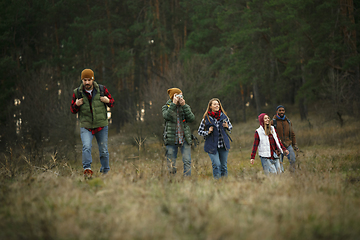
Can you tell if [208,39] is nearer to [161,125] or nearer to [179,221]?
[161,125]

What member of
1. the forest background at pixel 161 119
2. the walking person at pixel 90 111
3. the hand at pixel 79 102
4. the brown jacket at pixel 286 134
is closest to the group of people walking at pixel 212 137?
the forest background at pixel 161 119

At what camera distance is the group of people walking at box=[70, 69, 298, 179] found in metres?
5.24

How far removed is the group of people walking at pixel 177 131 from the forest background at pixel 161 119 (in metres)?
0.40

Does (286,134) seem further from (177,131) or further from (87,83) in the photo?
(87,83)

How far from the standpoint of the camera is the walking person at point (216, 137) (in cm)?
602

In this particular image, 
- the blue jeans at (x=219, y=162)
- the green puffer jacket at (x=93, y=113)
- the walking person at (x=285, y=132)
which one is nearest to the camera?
the green puffer jacket at (x=93, y=113)

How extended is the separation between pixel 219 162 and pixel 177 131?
113 cm

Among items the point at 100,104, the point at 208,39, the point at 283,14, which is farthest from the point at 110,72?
the point at 100,104

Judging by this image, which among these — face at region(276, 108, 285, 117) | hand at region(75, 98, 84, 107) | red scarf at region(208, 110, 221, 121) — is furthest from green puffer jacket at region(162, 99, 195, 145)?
face at region(276, 108, 285, 117)

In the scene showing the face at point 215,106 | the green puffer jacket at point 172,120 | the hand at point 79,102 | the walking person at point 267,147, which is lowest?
the walking person at point 267,147

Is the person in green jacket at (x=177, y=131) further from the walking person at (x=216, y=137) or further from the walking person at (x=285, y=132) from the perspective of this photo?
the walking person at (x=285, y=132)

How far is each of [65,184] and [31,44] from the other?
25.7 meters

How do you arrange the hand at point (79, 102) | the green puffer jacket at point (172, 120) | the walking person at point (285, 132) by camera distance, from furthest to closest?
the walking person at point (285, 132), the green puffer jacket at point (172, 120), the hand at point (79, 102)

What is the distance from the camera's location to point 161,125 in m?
16.6
